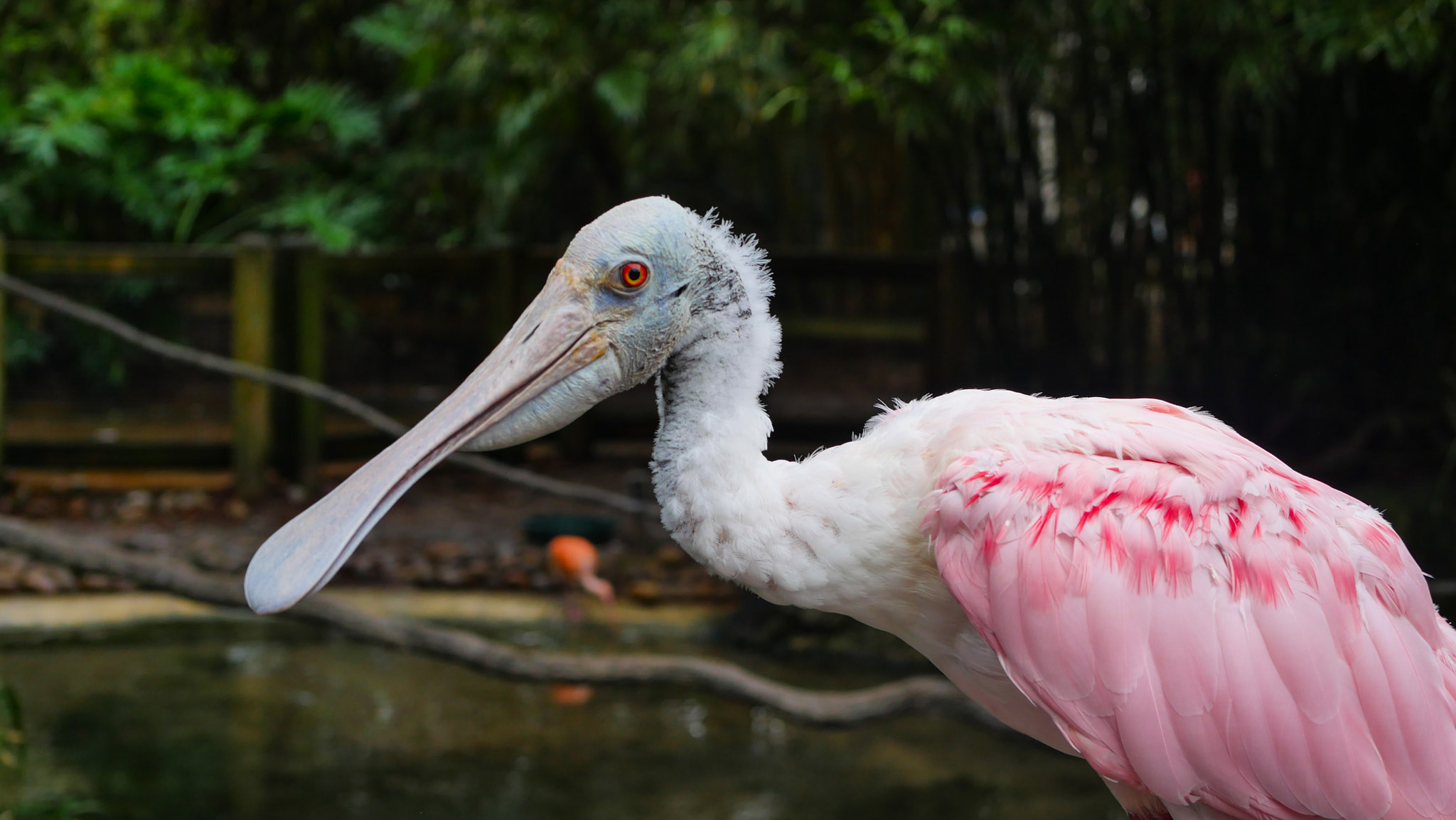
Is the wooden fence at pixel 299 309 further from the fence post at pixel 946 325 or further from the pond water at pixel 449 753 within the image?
the pond water at pixel 449 753

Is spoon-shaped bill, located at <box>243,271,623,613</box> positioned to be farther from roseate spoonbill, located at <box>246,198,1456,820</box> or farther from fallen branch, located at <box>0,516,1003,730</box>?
fallen branch, located at <box>0,516,1003,730</box>

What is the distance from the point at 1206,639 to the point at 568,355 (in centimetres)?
96

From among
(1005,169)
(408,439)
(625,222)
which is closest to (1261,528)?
(625,222)

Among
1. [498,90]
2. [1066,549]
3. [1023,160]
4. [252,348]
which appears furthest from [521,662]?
[498,90]

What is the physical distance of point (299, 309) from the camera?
277 inches

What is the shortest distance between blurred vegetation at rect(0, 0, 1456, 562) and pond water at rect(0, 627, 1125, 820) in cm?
238

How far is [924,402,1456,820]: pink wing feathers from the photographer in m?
1.73

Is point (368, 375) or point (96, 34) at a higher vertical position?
point (96, 34)

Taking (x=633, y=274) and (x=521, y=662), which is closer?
(x=633, y=274)

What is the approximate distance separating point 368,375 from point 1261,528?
6.29 meters

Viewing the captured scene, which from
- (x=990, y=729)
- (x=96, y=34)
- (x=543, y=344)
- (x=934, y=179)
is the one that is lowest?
(x=990, y=729)

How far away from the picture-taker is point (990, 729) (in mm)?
3211

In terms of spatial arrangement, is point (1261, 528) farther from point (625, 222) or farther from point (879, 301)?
point (879, 301)

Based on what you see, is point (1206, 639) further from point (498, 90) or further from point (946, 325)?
point (498, 90)
